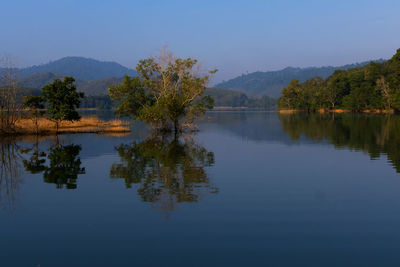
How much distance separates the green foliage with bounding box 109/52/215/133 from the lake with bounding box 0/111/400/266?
28.1 meters

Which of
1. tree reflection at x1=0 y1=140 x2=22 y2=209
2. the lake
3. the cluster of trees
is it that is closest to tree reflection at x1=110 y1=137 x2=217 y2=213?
the lake

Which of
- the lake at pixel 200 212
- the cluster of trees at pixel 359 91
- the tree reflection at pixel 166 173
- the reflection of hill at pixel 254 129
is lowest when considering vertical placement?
the lake at pixel 200 212

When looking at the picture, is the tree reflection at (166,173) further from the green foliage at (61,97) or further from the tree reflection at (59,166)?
the green foliage at (61,97)

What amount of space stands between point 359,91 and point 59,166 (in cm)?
15463

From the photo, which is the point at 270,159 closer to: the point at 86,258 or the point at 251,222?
the point at 251,222

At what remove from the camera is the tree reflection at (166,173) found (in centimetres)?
1914

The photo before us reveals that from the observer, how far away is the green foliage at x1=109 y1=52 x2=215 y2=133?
59219 millimetres

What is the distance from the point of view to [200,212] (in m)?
16.1

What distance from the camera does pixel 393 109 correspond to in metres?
140

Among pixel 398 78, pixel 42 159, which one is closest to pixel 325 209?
pixel 42 159

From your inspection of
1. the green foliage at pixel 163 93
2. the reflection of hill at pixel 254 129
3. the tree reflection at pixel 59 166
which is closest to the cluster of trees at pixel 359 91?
the reflection of hill at pixel 254 129

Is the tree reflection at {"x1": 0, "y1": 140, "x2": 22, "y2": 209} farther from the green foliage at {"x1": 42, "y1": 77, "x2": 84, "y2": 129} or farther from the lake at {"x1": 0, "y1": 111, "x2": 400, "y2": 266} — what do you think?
the green foliage at {"x1": 42, "y1": 77, "x2": 84, "y2": 129}

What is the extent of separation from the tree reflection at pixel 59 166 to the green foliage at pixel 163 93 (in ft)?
71.4

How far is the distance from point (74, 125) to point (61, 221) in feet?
190
